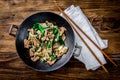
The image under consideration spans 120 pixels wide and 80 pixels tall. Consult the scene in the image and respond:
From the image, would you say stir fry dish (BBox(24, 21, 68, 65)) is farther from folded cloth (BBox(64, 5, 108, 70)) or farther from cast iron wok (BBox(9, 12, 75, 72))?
folded cloth (BBox(64, 5, 108, 70))

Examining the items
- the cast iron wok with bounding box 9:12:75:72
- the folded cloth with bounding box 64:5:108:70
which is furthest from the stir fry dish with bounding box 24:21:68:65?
the folded cloth with bounding box 64:5:108:70

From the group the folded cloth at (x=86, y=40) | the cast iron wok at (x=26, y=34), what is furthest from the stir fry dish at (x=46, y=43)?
the folded cloth at (x=86, y=40)

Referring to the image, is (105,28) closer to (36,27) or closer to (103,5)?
(103,5)

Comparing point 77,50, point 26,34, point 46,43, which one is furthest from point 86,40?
point 26,34

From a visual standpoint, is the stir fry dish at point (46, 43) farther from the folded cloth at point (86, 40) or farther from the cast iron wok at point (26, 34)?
the folded cloth at point (86, 40)

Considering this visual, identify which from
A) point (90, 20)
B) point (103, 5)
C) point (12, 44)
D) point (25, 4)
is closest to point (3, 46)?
point (12, 44)
